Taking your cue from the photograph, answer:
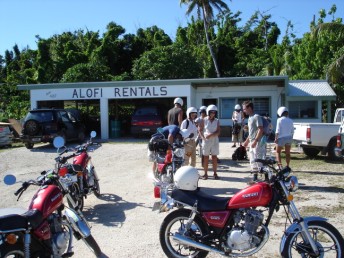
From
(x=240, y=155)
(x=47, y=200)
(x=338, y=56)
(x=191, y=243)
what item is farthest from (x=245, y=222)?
(x=338, y=56)

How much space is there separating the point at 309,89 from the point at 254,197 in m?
18.2

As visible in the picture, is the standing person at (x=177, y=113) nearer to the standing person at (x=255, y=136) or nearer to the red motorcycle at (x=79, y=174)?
the standing person at (x=255, y=136)

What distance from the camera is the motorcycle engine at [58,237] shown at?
3.98 metres

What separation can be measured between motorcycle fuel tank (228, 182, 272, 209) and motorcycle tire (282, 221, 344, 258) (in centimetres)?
47

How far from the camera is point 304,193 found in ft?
25.8

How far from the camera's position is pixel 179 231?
4.48m

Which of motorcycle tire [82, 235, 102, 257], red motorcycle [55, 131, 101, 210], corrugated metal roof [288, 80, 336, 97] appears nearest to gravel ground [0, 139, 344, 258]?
red motorcycle [55, 131, 101, 210]

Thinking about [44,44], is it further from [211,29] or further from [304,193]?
[304,193]

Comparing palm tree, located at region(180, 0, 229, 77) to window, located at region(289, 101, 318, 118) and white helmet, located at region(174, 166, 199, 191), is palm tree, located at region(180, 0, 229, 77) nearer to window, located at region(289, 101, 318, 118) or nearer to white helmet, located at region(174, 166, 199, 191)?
window, located at region(289, 101, 318, 118)

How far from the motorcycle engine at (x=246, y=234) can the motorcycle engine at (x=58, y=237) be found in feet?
5.63

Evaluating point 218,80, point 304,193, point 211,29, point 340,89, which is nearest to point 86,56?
point 211,29

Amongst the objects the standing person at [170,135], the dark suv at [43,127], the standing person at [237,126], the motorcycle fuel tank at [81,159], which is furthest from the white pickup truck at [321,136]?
the dark suv at [43,127]

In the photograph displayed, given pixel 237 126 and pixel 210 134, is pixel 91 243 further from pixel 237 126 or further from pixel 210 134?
pixel 237 126

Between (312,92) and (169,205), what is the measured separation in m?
17.9
